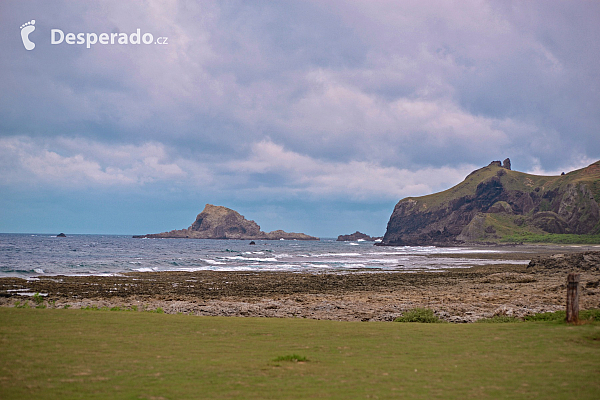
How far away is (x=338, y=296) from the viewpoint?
95.2ft

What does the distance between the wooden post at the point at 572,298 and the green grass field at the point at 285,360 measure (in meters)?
0.66

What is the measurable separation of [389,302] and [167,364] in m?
18.3

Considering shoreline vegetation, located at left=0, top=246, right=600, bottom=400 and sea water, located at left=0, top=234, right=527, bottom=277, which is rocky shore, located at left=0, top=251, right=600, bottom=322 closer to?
shoreline vegetation, located at left=0, top=246, right=600, bottom=400

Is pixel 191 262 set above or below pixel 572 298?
below

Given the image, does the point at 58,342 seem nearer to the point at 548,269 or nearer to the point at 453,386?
the point at 453,386

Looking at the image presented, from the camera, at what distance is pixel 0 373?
7.62 meters

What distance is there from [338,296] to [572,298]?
17.6 m

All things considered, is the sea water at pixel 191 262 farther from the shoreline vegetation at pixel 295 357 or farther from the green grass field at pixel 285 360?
the green grass field at pixel 285 360

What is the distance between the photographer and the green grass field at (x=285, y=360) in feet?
23.6

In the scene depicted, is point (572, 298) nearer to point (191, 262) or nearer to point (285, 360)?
point (285, 360)

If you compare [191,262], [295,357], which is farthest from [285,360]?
[191,262]

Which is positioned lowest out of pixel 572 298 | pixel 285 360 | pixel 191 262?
pixel 191 262

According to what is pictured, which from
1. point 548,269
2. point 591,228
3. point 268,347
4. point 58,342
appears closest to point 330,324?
point 268,347

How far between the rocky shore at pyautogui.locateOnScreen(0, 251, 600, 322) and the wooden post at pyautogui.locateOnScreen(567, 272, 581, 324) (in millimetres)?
5516
